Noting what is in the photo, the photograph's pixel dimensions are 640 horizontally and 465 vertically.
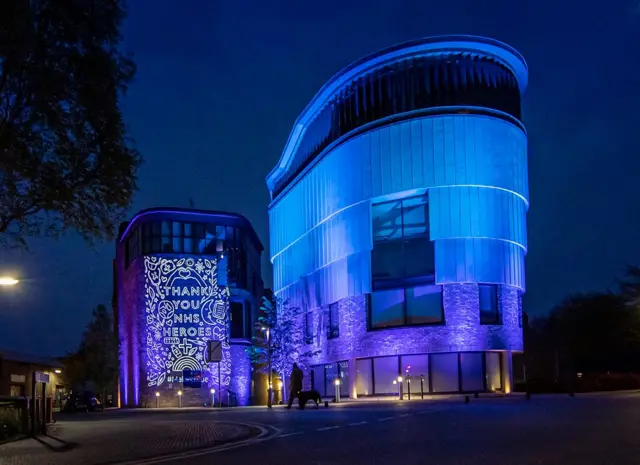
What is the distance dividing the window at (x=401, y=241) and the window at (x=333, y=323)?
233 inches

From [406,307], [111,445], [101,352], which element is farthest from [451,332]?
[101,352]

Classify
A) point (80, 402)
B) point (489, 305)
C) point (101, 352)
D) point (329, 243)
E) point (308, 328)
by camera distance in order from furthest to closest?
1. point (101, 352)
2. point (308, 328)
3. point (329, 243)
4. point (80, 402)
5. point (489, 305)

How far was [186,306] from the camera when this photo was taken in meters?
62.0

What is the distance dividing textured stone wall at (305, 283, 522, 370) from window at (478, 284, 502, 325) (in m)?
0.31

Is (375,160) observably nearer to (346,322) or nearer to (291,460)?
(346,322)

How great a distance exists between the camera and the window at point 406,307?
4781 cm

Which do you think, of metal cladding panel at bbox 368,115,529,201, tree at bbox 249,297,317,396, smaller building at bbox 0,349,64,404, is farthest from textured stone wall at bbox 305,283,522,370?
smaller building at bbox 0,349,64,404

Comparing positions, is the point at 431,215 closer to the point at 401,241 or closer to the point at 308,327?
the point at 401,241

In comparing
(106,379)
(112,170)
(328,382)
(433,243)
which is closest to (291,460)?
(112,170)

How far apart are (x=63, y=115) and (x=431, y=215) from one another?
3522 centimetres

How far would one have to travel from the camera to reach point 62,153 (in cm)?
1417

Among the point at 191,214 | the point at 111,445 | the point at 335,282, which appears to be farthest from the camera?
the point at 191,214

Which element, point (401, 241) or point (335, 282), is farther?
point (335, 282)

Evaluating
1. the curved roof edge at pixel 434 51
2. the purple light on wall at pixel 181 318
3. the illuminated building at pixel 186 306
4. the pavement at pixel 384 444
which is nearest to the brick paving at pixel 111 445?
the pavement at pixel 384 444
